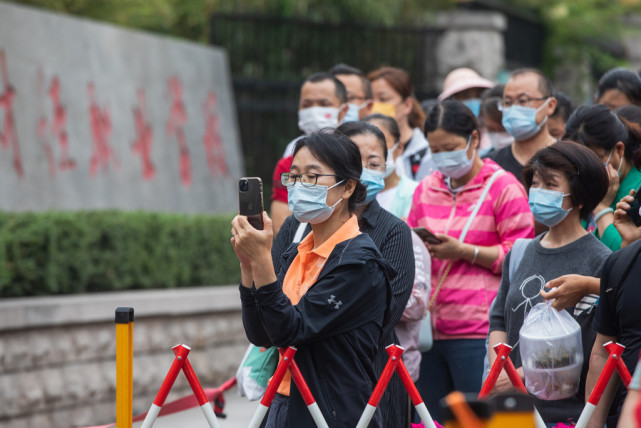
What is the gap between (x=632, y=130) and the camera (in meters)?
4.25

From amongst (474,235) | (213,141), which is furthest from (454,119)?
(213,141)

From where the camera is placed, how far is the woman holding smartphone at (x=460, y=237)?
4.30 meters

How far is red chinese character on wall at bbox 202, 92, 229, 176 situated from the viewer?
36.0 ft

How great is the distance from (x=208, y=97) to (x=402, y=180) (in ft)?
22.0

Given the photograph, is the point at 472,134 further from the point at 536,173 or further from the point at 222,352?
the point at 222,352

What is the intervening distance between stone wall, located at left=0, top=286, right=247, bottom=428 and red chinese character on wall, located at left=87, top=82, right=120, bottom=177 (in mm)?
1651

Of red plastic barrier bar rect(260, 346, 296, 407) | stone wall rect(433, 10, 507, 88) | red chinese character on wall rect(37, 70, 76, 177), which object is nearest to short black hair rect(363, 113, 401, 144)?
red plastic barrier bar rect(260, 346, 296, 407)

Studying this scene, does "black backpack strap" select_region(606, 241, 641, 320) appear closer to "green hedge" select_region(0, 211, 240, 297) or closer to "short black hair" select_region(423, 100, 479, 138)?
"short black hair" select_region(423, 100, 479, 138)

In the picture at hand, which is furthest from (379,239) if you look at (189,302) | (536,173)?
(189,302)

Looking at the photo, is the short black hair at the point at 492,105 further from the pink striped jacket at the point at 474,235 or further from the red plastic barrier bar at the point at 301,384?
the red plastic barrier bar at the point at 301,384

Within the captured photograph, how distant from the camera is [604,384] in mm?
3115

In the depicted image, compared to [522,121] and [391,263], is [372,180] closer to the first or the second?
[391,263]

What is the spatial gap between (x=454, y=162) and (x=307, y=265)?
137 cm

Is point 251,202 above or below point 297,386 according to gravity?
above
